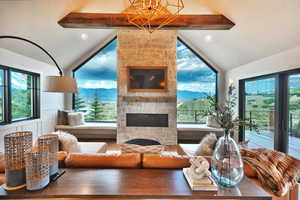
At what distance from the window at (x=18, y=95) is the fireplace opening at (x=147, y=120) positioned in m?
2.54

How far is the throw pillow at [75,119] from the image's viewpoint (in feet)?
18.0

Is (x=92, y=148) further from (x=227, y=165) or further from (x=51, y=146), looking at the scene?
(x=227, y=165)

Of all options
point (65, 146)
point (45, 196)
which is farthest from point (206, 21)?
point (45, 196)

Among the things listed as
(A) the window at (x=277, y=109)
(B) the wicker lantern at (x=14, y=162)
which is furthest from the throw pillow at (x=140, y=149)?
(A) the window at (x=277, y=109)

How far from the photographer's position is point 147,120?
5309 mm

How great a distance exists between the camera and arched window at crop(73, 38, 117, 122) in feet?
19.9

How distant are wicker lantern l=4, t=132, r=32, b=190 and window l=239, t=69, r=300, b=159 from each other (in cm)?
306

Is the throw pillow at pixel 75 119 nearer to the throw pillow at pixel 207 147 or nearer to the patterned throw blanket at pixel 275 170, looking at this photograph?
the throw pillow at pixel 207 147

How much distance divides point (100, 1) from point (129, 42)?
1.60 metres

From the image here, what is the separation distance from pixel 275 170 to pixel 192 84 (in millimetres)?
4523

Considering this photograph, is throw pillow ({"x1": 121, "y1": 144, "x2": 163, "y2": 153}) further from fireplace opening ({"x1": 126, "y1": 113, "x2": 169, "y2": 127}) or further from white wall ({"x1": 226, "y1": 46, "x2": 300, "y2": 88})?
fireplace opening ({"x1": 126, "y1": 113, "x2": 169, "y2": 127})

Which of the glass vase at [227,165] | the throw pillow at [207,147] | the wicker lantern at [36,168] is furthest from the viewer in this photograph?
the throw pillow at [207,147]

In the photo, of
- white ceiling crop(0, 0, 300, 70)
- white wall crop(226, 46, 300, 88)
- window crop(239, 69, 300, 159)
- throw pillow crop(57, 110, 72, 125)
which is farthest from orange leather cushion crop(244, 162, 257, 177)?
throw pillow crop(57, 110, 72, 125)

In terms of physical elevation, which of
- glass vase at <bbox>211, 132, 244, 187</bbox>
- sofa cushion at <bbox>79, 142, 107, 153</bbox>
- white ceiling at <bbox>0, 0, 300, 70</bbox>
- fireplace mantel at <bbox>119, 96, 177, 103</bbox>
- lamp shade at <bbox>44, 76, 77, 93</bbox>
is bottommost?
sofa cushion at <bbox>79, 142, 107, 153</bbox>
